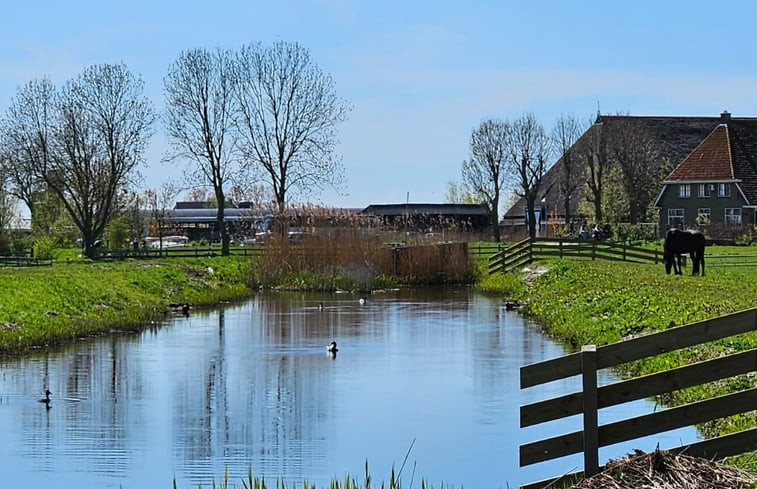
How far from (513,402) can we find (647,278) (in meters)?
14.6

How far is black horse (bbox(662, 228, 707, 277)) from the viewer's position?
33531 mm

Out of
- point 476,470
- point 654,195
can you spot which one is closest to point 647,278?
point 476,470

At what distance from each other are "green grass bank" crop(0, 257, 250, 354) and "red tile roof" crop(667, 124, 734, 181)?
Result: 38.2 meters

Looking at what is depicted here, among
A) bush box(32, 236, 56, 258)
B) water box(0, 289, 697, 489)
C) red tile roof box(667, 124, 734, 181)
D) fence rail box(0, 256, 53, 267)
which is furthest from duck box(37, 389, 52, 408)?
red tile roof box(667, 124, 734, 181)

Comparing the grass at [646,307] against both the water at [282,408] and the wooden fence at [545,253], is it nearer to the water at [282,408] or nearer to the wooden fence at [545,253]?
the water at [282,408]

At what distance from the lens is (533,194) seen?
82000 millimetres

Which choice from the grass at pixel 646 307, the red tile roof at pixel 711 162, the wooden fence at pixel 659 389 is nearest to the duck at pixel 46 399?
the grass at pixel 646 307

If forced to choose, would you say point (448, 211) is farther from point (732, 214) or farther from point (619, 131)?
point (732, 214)

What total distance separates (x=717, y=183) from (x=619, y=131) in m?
9.20

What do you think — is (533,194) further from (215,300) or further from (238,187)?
(215,300)

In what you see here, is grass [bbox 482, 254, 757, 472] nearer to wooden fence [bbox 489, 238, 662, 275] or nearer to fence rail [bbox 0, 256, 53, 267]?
wooden fence [bbox 489, 238, 662, 275]

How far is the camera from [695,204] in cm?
7438

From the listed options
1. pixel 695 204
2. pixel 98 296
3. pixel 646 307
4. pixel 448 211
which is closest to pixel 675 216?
pixel 695 204

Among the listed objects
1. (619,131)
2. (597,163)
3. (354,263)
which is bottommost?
(354,263)
